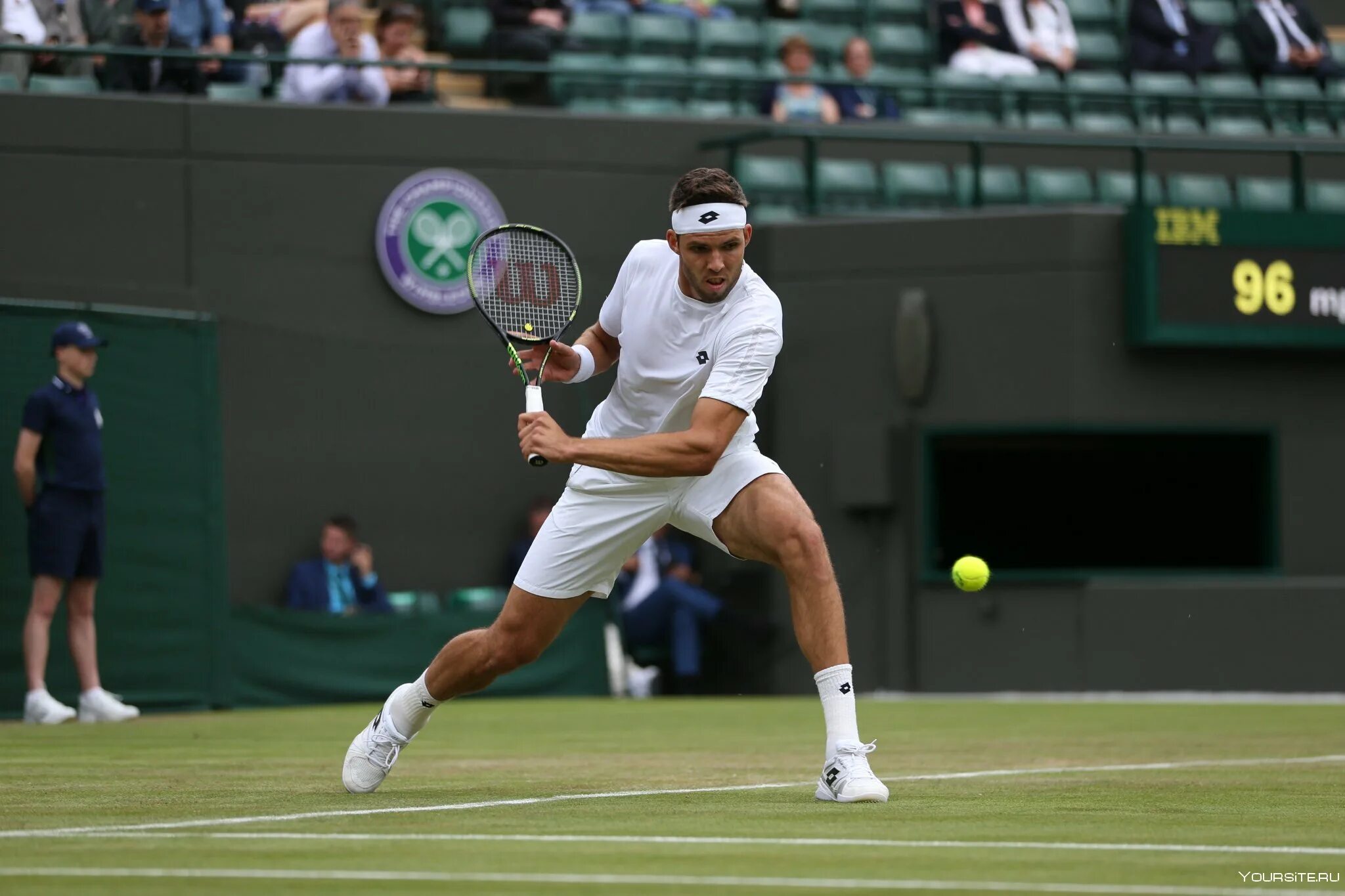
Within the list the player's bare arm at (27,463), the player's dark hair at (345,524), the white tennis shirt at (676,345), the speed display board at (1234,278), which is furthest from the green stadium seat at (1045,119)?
the white tennis shirt at (676,345)

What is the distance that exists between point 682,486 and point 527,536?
9265 mm

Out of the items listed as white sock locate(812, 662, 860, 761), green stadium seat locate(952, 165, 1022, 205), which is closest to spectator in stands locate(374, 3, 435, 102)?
green stadium seat locate(952, 165, 1022, 205)

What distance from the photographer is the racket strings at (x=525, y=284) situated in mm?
7410

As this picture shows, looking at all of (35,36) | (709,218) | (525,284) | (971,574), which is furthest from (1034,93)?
(709,218)

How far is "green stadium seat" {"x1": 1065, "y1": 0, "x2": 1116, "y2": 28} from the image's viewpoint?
66.6ft

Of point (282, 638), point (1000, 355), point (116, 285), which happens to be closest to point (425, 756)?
point (282, 638)

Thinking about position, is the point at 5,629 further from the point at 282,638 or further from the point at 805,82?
the point at 805,82

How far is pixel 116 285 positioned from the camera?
14594 millimetres

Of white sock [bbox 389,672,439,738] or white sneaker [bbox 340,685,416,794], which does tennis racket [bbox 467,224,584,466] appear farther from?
white sneaker [bbox 340,685,416,794]

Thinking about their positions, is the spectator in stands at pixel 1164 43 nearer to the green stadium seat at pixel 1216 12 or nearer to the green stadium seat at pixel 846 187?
the green stadium seat at pixel 1216 12

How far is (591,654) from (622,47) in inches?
213

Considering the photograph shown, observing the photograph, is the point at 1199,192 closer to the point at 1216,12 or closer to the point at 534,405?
the point at 1216,12

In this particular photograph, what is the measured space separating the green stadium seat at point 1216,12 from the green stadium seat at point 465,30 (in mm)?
7132

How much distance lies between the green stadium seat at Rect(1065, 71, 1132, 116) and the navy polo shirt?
934cm
